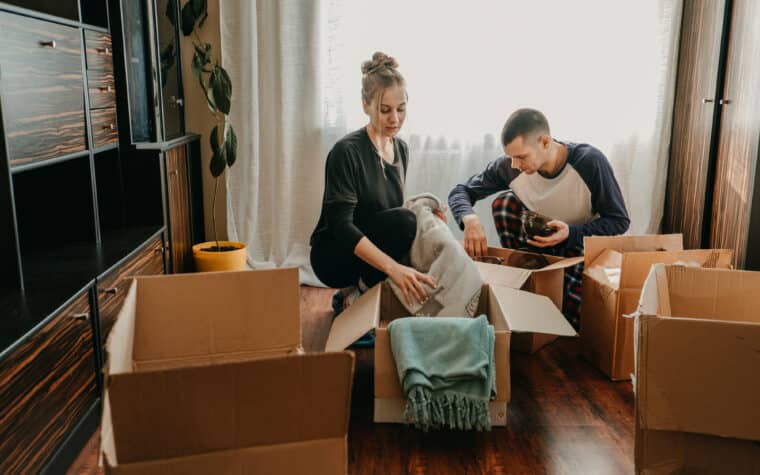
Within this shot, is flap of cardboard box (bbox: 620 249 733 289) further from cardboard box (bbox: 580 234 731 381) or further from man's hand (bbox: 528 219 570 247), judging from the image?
man's hand (bbox: 528 219 570 247)

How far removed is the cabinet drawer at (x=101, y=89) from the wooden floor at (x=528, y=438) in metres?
1.13

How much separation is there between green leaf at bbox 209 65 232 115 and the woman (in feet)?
2.30

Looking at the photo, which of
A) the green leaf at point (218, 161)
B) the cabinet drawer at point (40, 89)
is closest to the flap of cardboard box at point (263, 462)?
the cabinet drawer at point (40, 89)

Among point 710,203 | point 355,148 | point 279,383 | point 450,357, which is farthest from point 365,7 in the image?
point 279,383

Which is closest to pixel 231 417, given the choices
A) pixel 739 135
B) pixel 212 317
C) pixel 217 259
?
pixel 212 317

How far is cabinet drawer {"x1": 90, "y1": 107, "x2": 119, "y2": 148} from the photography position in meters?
2.33

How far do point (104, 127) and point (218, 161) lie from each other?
747 mm

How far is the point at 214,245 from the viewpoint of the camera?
10.6ft

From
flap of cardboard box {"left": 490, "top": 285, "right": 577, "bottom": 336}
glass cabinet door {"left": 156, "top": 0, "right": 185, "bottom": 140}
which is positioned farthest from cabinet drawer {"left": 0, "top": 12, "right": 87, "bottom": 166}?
flap of cardboard box {"left": 490, "top": 285, "right": 577, "bottom": 336}

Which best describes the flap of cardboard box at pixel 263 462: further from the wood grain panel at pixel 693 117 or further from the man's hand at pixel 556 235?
the wood grain panel at pixel 693 117

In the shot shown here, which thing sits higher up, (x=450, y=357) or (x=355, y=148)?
(x=355, y=148)

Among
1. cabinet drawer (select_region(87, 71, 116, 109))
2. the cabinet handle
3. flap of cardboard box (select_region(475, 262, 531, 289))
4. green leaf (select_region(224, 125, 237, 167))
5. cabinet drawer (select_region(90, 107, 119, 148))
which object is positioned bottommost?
flap of cardboard box (select_region(475, 262, 531, 289))

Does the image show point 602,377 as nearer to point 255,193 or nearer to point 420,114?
point 420,114

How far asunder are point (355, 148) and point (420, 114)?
907mm
